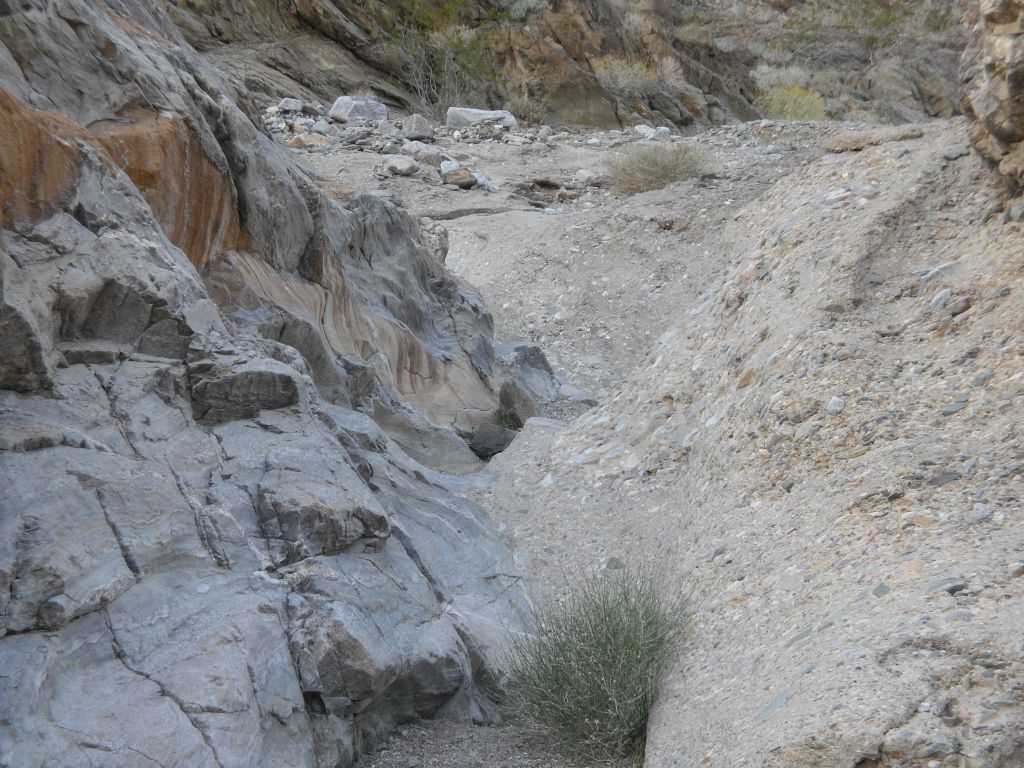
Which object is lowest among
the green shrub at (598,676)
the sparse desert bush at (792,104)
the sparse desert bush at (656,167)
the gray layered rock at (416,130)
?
the green shrub at (598,676)

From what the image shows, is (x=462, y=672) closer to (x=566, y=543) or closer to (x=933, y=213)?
(x=566, y=543)

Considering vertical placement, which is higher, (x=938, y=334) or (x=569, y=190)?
(x=569, y=190)

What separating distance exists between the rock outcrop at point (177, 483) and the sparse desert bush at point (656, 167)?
8272 millimetres

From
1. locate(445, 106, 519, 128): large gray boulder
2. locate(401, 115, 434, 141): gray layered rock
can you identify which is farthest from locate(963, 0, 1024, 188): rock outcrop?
locate(445, 106, 519, 128): large gray boulder

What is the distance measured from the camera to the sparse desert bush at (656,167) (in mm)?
13344

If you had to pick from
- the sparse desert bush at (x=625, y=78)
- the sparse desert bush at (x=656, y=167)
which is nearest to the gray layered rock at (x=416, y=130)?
the sparse desert bush at (x=656, y=167)

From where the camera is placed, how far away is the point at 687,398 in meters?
5.92

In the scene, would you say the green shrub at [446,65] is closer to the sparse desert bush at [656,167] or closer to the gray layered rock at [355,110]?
the gray layered rock at [355,110]

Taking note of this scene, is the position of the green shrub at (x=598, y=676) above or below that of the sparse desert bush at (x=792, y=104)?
below

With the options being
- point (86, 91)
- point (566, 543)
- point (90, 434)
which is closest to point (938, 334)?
point (566, 543)

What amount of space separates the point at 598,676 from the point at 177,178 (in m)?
3.82

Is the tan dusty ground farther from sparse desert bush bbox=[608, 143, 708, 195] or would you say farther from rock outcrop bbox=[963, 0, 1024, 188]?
sparse desert bush bbox=[608, 143, 708, 195]

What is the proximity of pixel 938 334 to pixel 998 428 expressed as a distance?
910mm

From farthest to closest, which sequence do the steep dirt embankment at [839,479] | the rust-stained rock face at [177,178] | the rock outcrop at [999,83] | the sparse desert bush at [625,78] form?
the sparse desert bush at [625,78] < the rust-stained rock face at [177,178] < the rock outcrop at [999,83] < the steep dirt embankment at [839,479]
